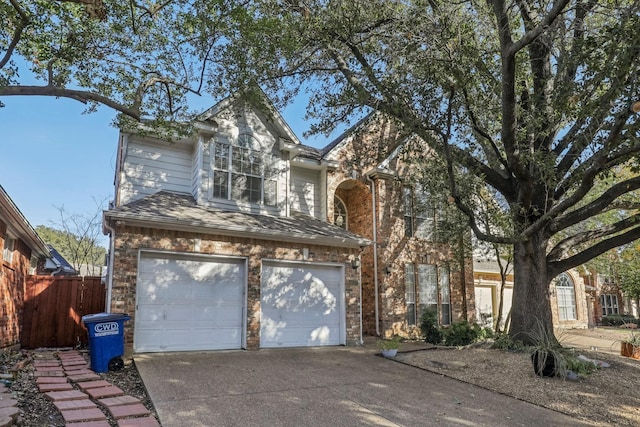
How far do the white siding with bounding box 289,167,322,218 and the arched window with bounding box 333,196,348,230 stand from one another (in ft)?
5.28

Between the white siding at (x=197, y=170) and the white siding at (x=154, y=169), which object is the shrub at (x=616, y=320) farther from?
the white siding at (x=154, y=169)

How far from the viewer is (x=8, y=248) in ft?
36.9

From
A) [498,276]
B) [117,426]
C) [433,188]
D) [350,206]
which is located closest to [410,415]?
[117,426]

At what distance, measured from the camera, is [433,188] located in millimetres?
12430

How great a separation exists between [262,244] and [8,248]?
21.4 feet

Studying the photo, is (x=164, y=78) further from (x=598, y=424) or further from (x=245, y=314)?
(x=598, y=424)

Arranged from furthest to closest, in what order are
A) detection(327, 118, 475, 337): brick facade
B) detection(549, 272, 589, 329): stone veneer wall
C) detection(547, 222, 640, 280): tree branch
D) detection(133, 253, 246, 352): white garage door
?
detection(549, 272, 589, 329): stone veneer wall
detection(327, 118, 475, 337): brick facade
detection(547, 222, 640, 280): tree branch
detection(133, 253, 246, 352): white garage door

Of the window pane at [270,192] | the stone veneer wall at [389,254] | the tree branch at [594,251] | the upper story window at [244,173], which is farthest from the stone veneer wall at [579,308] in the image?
the upper story window at [244,173]

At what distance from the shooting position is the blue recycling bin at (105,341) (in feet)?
25.6

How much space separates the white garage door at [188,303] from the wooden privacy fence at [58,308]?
2780 millimetres

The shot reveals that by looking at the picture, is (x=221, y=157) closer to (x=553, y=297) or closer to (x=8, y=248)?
(x=8, y=248)

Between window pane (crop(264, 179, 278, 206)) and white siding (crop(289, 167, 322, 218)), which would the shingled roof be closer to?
window pane (crop(264, 179, 278, 206))

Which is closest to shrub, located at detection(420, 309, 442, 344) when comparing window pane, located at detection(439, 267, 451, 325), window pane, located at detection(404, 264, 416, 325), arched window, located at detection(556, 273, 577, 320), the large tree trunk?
window pane, located at detection(404, 264, 416, 325)

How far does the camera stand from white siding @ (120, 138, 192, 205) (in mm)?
11641
